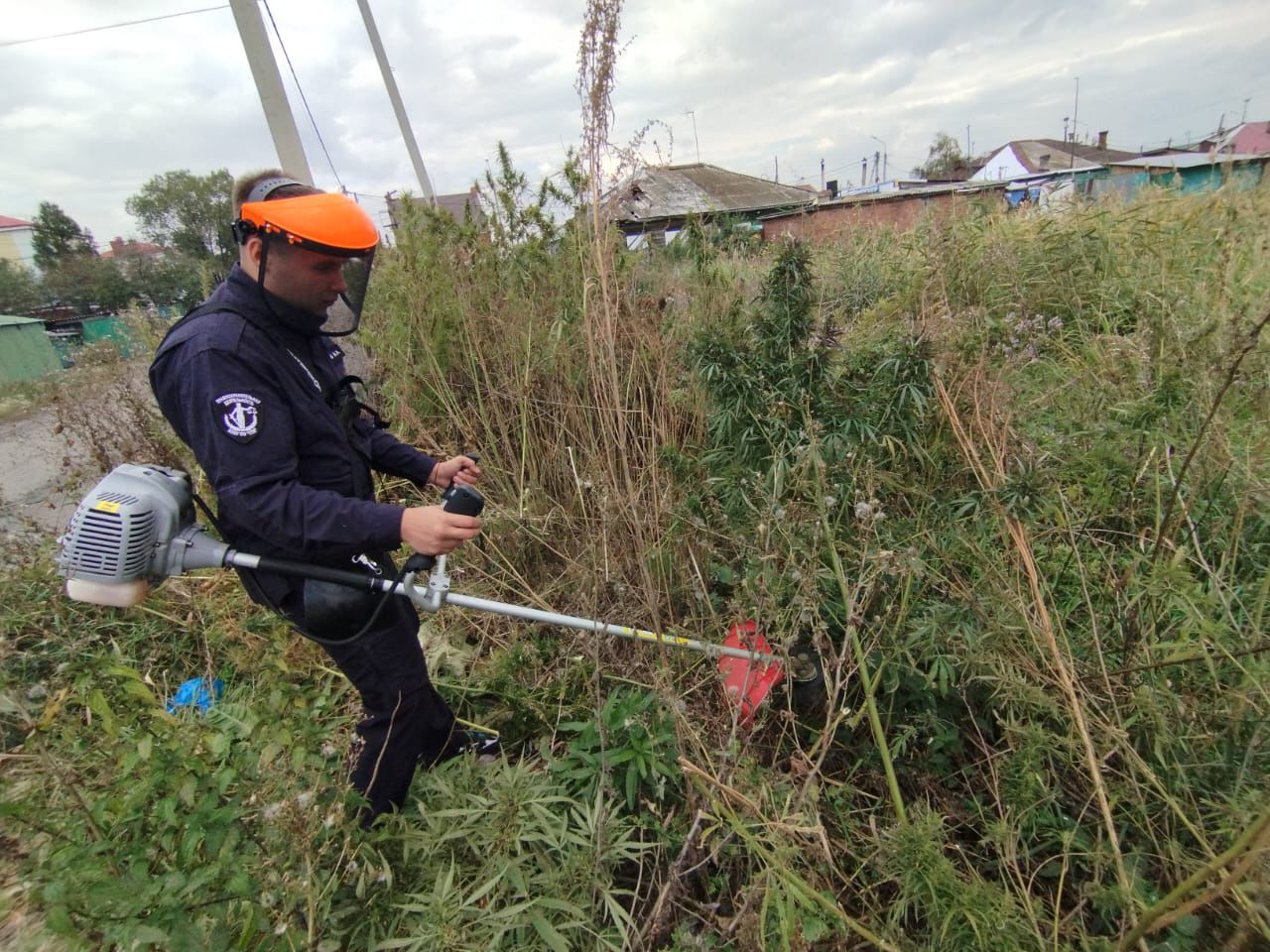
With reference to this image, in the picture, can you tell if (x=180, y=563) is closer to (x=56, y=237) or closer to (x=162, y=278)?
(x=162, y=278)

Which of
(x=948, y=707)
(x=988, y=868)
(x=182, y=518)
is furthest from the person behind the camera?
(x=948, y=707)

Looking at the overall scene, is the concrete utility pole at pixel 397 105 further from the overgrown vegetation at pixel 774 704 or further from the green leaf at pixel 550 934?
the green leaf at pixel 550 934

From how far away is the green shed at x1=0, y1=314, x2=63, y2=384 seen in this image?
1827 centimetres

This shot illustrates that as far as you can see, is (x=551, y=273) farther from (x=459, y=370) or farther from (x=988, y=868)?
(x=988, y=868)

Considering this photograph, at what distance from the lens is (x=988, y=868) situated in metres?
1.55

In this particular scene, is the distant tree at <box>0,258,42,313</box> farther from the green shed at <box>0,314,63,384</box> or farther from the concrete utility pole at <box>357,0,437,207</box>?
the concrete utility pole at <box>357,0,437,207</box>

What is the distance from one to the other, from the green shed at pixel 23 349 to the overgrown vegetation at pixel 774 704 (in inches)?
883

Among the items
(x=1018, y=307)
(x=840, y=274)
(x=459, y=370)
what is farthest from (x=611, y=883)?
(x=840, y=274)

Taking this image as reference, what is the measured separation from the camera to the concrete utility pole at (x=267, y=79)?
15.5 ft

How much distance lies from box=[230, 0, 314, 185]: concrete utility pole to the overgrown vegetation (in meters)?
3.04

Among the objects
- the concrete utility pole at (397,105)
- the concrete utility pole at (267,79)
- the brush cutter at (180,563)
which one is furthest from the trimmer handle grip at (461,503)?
the concrete utility pole at (397,105)

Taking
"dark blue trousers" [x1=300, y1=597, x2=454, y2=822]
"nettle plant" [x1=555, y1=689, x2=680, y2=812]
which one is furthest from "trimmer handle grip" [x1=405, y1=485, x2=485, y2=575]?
"nettle plant" [x1=555, y1=689, x2=680, y2=812]

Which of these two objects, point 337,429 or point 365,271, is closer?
point 337,429

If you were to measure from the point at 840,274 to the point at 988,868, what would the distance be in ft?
14.9
